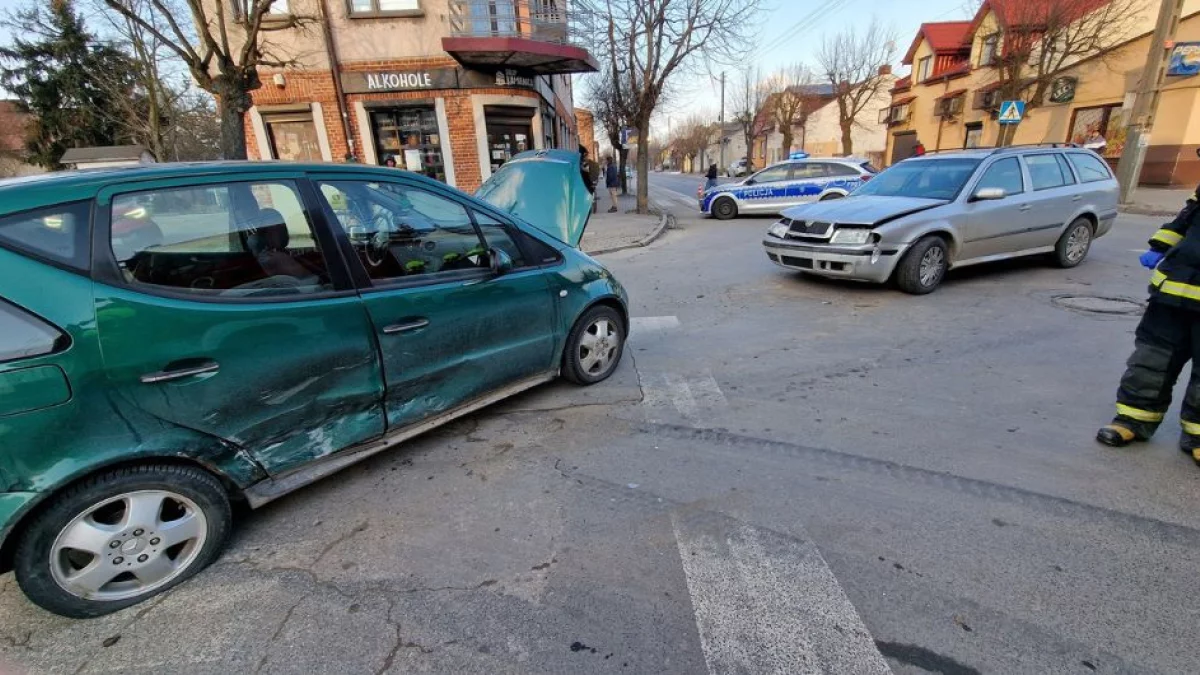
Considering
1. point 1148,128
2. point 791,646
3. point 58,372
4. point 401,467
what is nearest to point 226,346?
point 58,372

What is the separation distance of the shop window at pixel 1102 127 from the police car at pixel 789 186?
12941 mm

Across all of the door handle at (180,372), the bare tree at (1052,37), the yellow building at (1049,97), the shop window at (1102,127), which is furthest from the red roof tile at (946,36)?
the door handle at (180,372)

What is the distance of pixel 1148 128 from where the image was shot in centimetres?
1361

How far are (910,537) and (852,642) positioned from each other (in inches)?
29.9

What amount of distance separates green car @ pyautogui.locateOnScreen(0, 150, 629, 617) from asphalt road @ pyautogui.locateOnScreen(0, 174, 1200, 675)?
1.08ft

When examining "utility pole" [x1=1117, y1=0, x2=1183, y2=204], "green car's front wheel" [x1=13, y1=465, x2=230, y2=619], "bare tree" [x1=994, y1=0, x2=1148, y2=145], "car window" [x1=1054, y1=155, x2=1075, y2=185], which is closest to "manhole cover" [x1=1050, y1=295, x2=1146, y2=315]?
"car window" [x1=1054, y1=155, x2=1075, y2=185]

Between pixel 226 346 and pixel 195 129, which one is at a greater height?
pixel 195 129

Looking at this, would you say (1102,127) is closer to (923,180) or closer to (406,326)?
(923,180)

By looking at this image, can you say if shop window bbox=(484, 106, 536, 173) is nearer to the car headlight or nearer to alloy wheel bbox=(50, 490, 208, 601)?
the car headlight

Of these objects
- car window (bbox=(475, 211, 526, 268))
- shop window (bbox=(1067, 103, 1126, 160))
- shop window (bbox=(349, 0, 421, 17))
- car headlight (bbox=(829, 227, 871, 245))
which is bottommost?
car headlight (bbox=(829, 227, 871, 245))

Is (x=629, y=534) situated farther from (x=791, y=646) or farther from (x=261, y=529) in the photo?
(x=261, y=529)

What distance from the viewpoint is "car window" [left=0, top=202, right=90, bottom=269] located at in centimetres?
192

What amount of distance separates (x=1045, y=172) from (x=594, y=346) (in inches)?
279

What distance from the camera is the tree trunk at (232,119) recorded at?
9863 mm
